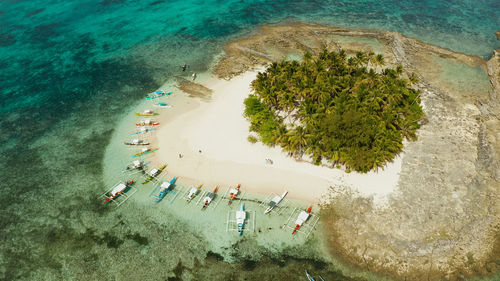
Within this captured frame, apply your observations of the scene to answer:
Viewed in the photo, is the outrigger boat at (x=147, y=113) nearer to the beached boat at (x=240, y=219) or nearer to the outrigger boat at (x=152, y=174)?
the outrigger boat at (x=152, y=174)

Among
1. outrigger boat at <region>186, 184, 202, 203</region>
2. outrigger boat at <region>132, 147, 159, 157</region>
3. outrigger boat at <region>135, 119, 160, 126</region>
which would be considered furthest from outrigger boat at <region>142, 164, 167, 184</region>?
outrigger boat at <region>135, 119, 160, 126</region>

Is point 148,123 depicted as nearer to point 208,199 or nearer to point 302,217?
point 208,199

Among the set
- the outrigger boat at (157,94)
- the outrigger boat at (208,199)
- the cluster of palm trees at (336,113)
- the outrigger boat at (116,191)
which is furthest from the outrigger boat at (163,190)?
the outrigger boat at (157,94)

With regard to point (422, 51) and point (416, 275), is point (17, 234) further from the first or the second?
point (422, 51)

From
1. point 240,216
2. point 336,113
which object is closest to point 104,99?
point 240,216

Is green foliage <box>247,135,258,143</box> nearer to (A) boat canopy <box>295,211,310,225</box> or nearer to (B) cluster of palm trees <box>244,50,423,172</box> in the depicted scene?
(B) cluster of palm trees <box>244,50,423,172</box>

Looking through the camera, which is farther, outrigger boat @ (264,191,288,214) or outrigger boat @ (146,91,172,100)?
outrigger boat @ (146,91,172,100)
